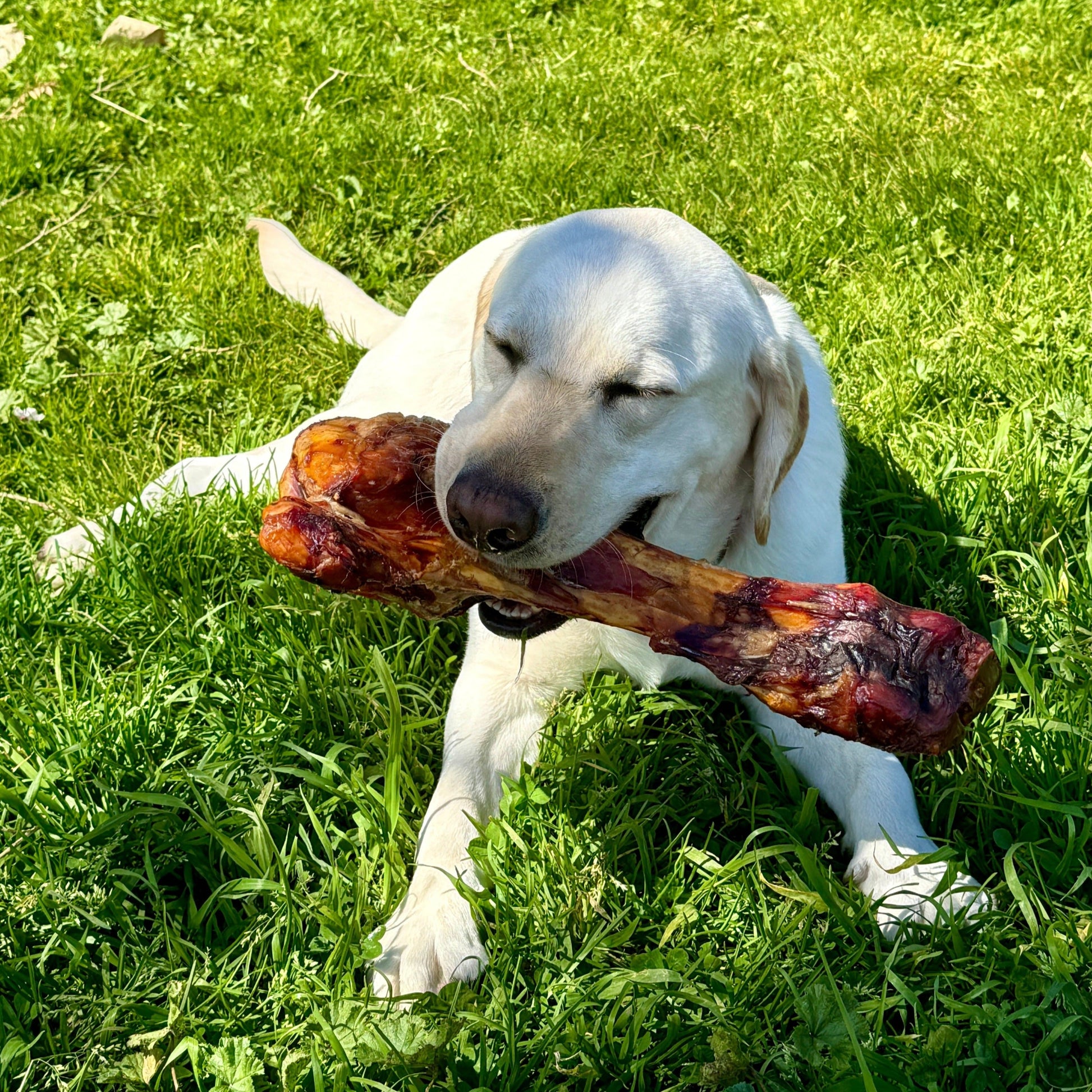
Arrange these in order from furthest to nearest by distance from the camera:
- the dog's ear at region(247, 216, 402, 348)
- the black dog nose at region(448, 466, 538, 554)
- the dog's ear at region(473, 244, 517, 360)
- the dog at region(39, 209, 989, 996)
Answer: the dog's ear at region(247, 216, 402, 348)
the dog's ear at region(473, 244, 517, 360)
the dog at region(39, 209, 989, 996)
the black dog nose at region(448, 466, 538, 554)

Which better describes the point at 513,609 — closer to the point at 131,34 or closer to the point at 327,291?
the point at 327,291

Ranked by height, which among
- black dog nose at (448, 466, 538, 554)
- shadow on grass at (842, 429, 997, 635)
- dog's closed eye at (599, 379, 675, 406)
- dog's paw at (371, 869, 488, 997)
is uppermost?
dog's closed eye at (599, 379, 675, 406)

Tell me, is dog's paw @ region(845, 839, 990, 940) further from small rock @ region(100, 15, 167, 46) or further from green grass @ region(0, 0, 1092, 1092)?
small rock @ region(100, 15, 167, 46)

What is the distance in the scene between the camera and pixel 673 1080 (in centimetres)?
206

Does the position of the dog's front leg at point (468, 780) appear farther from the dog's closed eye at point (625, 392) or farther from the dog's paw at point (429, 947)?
the dog's closed eye at point (625, 392)

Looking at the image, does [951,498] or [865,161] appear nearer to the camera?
[951,498]

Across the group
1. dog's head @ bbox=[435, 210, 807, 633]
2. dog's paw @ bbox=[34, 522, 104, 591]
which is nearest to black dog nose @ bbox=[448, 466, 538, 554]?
dog's head @ bbox=[435, 210, 807, 633]

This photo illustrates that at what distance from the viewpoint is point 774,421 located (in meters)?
2.48

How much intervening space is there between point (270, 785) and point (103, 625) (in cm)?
84

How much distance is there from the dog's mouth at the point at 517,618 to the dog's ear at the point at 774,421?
0.26 m

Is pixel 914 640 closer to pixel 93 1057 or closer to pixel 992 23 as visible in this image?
pixel 93 1057

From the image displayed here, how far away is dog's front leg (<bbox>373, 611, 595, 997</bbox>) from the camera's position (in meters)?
2.29

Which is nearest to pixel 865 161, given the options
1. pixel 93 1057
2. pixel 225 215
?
pixel 225 215

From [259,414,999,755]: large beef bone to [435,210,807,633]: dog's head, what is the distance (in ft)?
0.26
